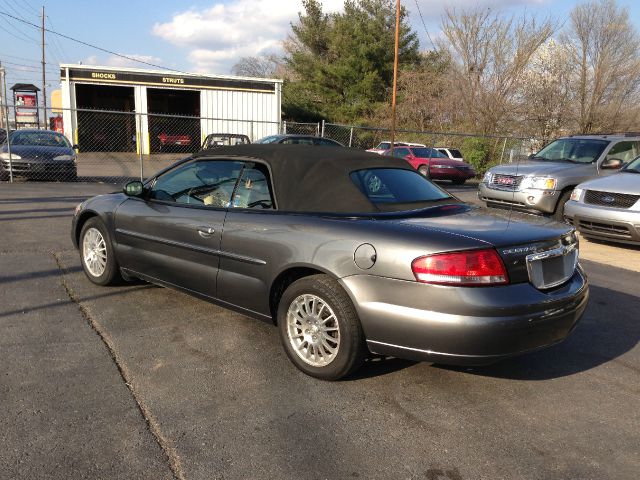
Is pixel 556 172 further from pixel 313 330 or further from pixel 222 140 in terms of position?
pixel 222 140

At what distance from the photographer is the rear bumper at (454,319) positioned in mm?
2941

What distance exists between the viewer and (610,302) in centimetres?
546

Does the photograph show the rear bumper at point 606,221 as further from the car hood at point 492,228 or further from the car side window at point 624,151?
the car hood at point 492,228

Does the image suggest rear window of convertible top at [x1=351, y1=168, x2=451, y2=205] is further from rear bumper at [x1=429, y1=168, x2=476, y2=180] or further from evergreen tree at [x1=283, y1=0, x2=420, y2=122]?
evergreen tree at [x1=283, y1=0, x2=420, y2=122]

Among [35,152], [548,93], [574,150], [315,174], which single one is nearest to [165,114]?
[35,152]

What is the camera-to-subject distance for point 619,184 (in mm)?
8016

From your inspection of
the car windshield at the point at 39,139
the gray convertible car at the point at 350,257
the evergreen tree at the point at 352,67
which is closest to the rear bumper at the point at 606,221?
the gray convertible car at the point at 350,257

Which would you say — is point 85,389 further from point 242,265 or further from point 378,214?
point 378,214

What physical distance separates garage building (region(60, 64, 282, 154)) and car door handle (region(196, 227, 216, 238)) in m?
24.6

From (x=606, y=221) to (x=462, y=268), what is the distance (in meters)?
6.08

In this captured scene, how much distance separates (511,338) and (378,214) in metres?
1.12

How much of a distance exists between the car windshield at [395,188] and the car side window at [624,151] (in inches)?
302

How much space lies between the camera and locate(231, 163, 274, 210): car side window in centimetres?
392

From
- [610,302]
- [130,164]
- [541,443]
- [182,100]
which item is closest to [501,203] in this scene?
[610,302]
